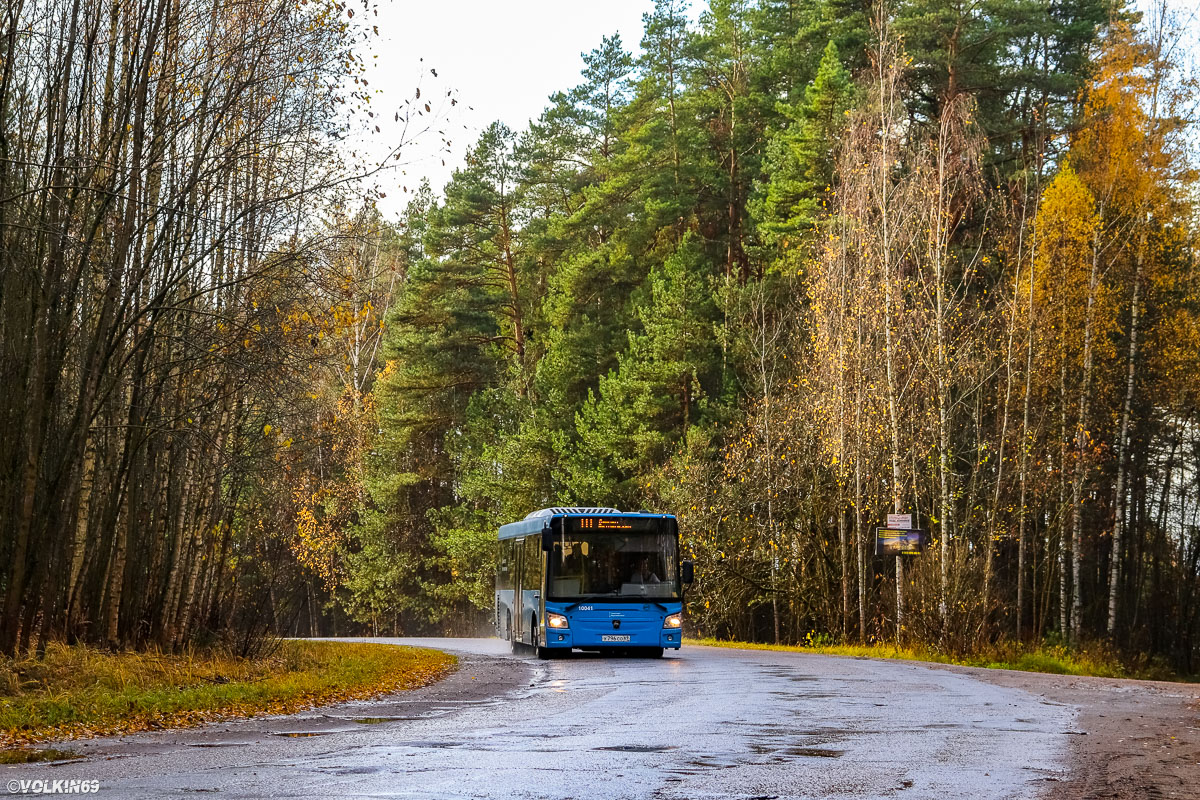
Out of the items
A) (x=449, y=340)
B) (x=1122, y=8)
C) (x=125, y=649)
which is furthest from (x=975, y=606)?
(x=449, y=340)

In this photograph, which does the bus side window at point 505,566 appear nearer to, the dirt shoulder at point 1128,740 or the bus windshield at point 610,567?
the bus windshield at point 610,567

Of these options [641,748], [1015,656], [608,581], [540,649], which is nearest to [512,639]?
[540,649]

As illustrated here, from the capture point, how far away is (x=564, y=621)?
2808cm

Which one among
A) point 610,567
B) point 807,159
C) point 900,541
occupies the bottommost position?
point 610,567

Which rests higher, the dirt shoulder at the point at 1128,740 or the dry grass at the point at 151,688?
the dirt shoulder at the point at 1128,740

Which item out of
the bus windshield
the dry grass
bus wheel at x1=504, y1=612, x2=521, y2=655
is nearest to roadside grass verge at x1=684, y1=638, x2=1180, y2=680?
the bus windshield

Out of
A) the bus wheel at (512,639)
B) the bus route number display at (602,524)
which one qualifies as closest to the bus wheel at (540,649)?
the bus route number display at (602,524)

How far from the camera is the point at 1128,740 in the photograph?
1228cm

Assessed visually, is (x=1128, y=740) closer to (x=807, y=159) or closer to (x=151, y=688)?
(x=151, y=688)

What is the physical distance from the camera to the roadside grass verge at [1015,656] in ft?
90.5

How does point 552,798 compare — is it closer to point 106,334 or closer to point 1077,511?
point 106,334

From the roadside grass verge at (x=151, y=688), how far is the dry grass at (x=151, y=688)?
11 mm

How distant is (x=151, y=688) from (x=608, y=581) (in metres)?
12.8

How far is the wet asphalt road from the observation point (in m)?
9.13
